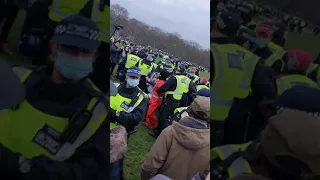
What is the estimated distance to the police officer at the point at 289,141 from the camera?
1318mm

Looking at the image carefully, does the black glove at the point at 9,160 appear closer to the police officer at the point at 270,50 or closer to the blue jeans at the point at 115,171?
the police officer at the point at 270,50

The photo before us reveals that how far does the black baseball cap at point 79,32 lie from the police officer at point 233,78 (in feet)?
1.41

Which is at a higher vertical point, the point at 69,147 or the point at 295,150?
the point at 295,150

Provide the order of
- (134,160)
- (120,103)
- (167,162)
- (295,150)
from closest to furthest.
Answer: (295,150) → (167,162) → (120,103) → (134,160)

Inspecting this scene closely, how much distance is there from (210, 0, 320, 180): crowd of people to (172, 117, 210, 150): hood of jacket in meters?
0.99

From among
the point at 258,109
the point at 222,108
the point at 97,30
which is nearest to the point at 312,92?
the point at 258,109

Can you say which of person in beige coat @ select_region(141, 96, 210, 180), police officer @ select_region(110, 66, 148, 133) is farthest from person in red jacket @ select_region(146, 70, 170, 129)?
person in beige coat @ select_region(141, 96, 210, 180)

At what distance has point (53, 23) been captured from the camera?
1.43 m

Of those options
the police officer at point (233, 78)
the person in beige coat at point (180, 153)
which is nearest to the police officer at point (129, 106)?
the person in beige coat at point (180, 153)

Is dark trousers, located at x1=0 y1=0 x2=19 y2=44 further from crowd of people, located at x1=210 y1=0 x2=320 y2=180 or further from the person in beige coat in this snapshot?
the person in beige coat

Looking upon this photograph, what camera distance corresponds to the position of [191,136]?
2.45 metres

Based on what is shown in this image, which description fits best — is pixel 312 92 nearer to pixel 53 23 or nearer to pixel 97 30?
pixel 97 30

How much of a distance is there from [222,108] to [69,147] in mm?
590

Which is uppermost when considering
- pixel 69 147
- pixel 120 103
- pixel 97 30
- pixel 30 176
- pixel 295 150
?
pixel 97 30
